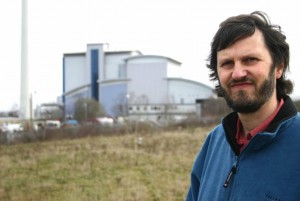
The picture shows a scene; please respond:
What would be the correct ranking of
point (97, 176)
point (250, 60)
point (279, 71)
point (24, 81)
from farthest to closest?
point (24, 81)
point (97, 176)
point (279, 71)
point (250, 60)

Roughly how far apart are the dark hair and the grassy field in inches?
244

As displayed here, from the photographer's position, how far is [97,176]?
1008 centimetres

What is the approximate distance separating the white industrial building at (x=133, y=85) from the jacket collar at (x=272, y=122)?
51798 millimetres

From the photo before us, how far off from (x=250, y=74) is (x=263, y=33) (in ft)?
0.75

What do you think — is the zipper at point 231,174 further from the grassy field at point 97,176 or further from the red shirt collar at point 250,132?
the grassy field at point 97,176

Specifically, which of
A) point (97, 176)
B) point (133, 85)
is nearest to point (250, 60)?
point (97, 176)

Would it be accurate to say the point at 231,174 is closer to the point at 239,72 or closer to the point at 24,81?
the point at 239,72

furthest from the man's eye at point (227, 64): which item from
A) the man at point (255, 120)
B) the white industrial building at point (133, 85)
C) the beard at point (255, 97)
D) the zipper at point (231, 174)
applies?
the white industrial building at point (133, 85)

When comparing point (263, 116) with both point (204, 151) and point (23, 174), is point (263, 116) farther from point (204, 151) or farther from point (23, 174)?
point (23, 174)

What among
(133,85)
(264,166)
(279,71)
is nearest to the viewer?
(264,166)

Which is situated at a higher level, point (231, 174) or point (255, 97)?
point (255, 97)

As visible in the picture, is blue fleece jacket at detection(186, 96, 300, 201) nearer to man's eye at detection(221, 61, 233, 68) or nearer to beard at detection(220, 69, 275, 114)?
beard at detection(220, 69, 275, 114)

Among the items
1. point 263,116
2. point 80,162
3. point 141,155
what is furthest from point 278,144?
point 141,155

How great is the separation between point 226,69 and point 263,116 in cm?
28
